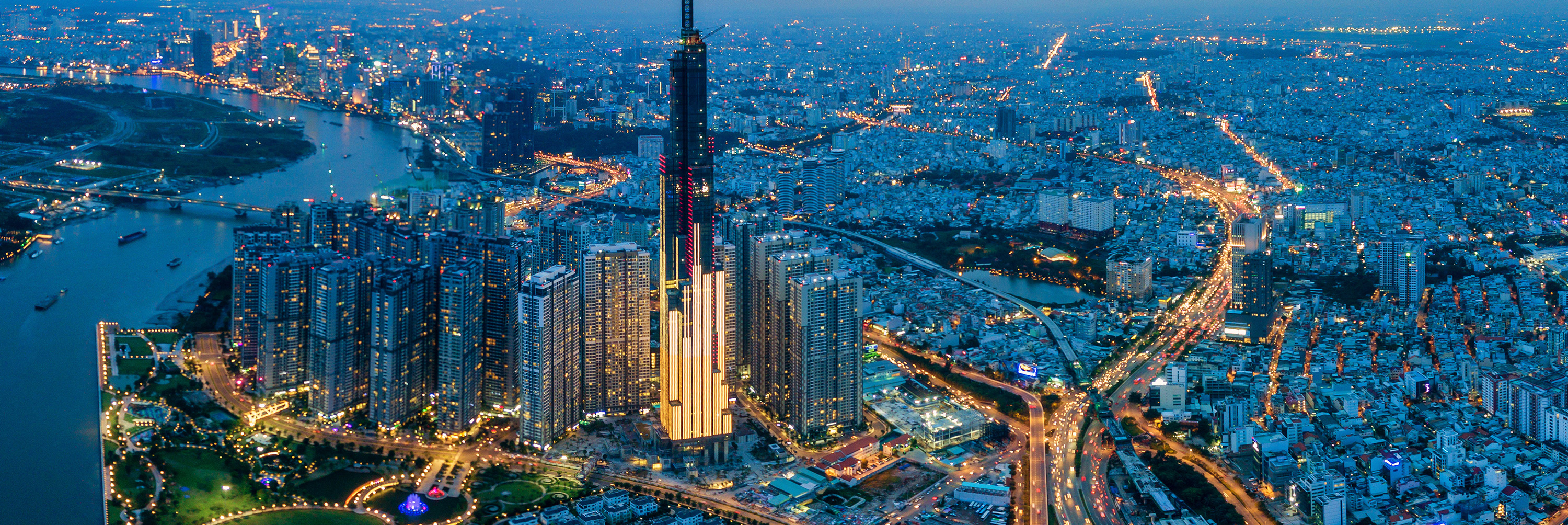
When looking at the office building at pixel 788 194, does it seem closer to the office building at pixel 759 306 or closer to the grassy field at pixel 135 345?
the office building at pixel 759 306

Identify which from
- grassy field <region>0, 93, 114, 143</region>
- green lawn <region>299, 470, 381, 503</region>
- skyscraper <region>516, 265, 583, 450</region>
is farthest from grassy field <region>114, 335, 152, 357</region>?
grassy field <region>0, 93, 114, 143</region>

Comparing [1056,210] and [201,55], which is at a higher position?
[201,55]

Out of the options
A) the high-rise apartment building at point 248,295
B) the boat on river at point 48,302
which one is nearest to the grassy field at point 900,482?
the high-rise apartment building at point 248,295

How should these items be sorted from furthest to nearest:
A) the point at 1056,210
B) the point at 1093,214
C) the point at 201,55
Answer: the point at 201,55 → the point at 1056,210 → the point at 1093,214

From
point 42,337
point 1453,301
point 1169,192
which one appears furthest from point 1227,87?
point 42,337

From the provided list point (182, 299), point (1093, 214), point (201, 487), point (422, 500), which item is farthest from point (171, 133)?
point (422, 500)

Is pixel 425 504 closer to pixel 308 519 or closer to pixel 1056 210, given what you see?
pixel 308 519

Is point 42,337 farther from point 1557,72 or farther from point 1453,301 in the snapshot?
point 1557,72
